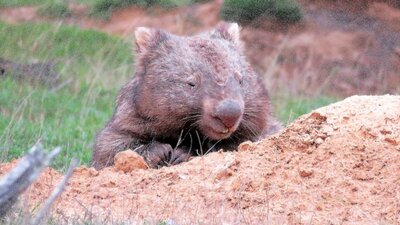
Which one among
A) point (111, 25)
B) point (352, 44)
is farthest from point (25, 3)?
point (352, 44)

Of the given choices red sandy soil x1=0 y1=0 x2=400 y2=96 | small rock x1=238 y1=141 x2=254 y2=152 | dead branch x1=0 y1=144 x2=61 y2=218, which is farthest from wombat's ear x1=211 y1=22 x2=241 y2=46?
red sandy soil x1=0 y1=0 x2=400 y2=96

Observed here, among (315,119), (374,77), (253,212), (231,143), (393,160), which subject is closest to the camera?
(253,212)

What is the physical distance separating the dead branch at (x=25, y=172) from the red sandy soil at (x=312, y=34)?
11308mm

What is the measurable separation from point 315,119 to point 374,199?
1.05 meters

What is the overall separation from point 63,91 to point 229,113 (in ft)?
22.7

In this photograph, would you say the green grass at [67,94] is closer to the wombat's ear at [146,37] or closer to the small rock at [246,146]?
the wombat's ear at [146,37]

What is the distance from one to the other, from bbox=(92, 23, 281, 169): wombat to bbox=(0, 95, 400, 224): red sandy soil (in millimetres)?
322

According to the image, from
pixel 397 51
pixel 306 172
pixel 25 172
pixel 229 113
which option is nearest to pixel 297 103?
pixel 397 51

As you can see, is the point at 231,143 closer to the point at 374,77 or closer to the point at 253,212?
the point at 253,212

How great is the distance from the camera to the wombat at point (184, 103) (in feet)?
→ 21.7

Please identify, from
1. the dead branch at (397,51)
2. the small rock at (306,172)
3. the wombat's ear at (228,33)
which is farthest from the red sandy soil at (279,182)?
the dead branch at (397,51)

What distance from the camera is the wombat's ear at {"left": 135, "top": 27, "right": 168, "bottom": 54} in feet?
24.1

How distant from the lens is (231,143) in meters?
7.11

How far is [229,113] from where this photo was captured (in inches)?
252
